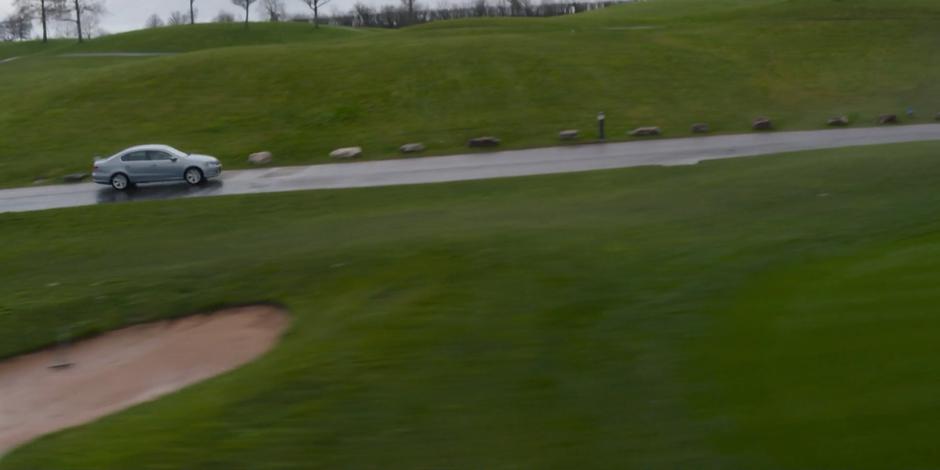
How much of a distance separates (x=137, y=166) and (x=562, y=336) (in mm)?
26164

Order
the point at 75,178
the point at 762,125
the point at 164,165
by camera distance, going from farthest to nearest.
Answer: the point at 762,125 → the point at 75,178 → the point at 164,165

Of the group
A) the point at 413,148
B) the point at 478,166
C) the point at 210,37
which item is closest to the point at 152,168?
the point at 413,148

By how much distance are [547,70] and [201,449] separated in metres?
40.9

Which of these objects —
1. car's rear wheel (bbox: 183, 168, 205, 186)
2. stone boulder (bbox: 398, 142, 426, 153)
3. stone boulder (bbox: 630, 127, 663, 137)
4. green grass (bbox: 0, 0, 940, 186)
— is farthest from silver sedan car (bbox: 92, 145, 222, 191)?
stone boulder (bbox: 630, 127, 663, 137)

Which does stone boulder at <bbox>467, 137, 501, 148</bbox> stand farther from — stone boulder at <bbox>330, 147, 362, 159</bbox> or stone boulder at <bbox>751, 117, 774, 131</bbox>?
stone boulder at <bbox>751, 117, 774, 131</bbox>

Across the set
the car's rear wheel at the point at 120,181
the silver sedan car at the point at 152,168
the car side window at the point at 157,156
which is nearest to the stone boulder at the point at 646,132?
the silver sedan car at the point at 152,168

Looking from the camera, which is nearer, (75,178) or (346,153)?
(75,178)

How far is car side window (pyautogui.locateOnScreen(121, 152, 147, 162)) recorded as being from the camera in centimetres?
3169

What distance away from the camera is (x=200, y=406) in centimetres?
791

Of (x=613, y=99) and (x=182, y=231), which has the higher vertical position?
(x=613, y=99)

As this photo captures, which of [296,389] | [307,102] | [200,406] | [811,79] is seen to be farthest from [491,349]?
[811,79]

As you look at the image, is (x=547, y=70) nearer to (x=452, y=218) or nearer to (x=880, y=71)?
(x=880, y=71)

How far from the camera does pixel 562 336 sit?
8680 millimetres

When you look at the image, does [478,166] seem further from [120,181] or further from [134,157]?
[120,181]
